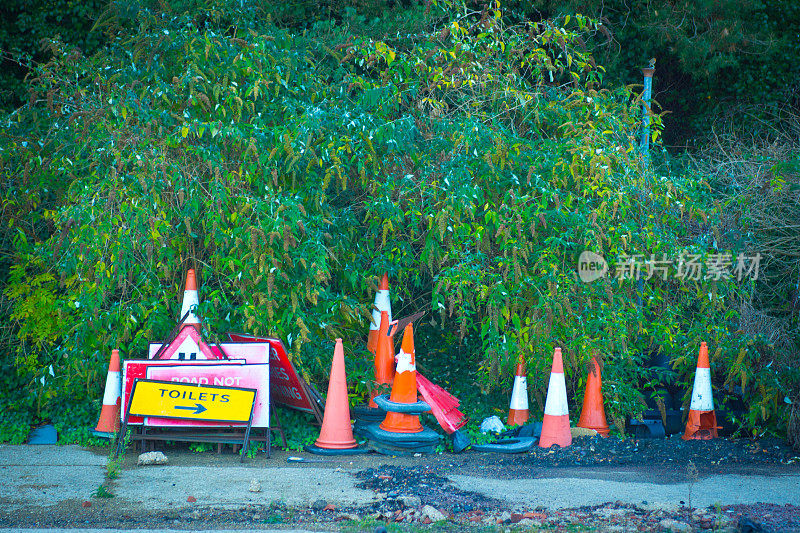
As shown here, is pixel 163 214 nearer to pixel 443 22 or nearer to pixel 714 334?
pixel 443 22

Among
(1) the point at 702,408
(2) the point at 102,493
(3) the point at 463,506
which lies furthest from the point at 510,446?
(2) the point at 102,493

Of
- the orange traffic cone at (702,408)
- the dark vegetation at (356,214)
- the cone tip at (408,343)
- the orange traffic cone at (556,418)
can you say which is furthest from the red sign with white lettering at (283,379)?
the orange traffic cone at (702,408)

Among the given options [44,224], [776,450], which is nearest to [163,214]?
[44,224]

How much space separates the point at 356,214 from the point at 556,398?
2825mm

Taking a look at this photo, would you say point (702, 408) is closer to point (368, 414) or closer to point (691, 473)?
point (691, 473)

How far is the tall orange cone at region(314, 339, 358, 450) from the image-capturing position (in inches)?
267

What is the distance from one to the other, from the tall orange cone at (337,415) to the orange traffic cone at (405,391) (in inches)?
14.0

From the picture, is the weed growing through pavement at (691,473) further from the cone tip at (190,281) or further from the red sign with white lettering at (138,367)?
the cone tip at (190,281)

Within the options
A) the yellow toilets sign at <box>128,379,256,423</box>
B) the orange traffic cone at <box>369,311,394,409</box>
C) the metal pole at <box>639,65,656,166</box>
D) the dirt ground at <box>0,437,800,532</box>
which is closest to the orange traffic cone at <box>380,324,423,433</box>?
the dirt ground at <box>0,437,800,532</box>

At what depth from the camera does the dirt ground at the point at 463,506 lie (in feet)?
16.1

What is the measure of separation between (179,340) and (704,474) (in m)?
4.60

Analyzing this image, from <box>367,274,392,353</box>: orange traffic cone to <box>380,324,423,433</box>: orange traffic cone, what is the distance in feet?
2.64

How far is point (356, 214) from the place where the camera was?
812 centimetres

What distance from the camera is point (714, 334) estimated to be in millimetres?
7500
